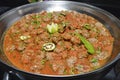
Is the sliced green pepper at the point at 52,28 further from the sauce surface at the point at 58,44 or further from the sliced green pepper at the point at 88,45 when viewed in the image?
the sliced green pepper at the point at 88,45

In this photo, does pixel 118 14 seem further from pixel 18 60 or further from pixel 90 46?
pixel 18 60

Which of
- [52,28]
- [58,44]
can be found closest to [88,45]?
[58,44]

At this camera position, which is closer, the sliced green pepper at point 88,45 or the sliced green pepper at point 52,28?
the sliced green pepper at point 88,45

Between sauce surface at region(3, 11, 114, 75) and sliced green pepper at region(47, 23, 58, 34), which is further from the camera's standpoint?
sliced green pepper at region(47, 23, 58, 34)

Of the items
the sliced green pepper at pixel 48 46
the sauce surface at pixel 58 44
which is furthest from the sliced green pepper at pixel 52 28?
the sliced green pepper at pixel 48 46

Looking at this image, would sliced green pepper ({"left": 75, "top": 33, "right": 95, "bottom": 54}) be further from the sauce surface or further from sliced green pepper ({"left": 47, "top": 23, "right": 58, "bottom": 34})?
sliced green pepper ({"left": 47, "top": 23, "right": 58, "bottom": 34})

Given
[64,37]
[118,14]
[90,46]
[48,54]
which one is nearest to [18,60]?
[48,54]

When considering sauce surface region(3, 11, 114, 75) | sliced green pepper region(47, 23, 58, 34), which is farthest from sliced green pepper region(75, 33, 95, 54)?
sliced green pepper region(47, 23, 58, 34)

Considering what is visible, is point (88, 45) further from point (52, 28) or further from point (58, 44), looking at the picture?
point (52, 28)
